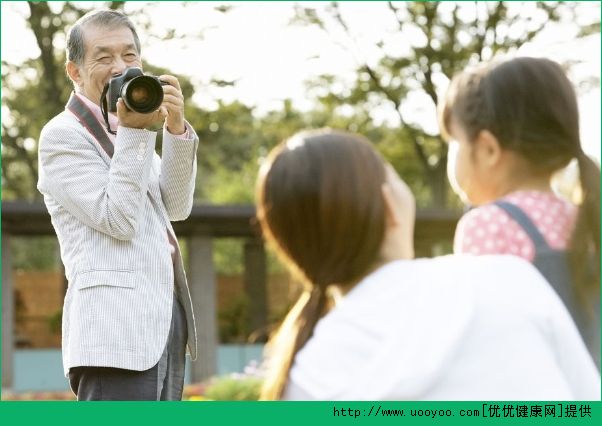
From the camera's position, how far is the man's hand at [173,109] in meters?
2.83

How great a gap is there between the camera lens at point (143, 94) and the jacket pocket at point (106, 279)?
1.36 feet

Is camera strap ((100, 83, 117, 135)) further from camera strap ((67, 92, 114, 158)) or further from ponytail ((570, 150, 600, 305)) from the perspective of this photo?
ponytail ((570, 150, 600, 305))

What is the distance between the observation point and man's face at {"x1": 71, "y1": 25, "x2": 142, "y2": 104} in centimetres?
291

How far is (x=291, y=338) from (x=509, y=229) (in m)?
0.51

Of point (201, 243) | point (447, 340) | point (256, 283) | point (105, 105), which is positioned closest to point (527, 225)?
point (447, 340)

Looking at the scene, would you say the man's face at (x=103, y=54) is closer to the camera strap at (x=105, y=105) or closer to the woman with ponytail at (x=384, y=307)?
the camera strap at (x=105, y=105)

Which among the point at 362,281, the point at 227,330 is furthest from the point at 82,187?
the point at 227,330

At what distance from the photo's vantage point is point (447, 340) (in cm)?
177

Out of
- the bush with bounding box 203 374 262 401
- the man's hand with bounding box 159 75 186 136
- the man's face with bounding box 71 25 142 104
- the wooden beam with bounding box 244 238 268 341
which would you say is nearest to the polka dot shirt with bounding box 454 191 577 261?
the man's hand with bounding box 159 75 186 136

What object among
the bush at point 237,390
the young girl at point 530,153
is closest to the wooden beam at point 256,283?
the bush at point 237,390

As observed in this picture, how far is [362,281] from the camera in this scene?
1.88 m

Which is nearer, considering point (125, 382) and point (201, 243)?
point (125, 382)

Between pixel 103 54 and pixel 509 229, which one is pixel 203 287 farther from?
pixel 509 229
